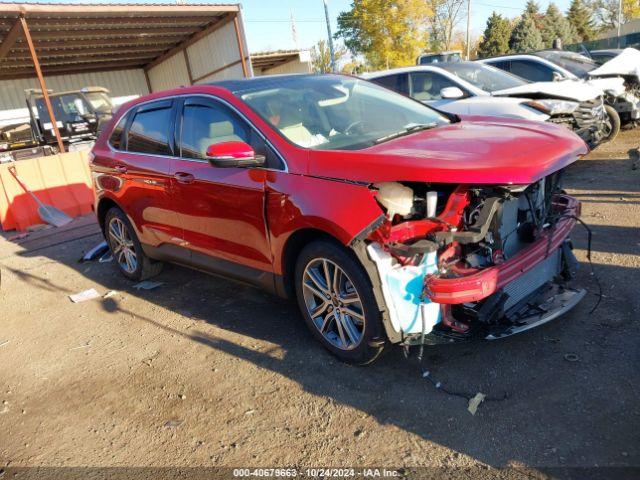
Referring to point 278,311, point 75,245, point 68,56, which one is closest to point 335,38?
point 68,56

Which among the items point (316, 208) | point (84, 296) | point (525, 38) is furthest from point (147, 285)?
point (525, 38)

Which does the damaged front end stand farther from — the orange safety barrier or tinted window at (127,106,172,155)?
the orange safety barrier

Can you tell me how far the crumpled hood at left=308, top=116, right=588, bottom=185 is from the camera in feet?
8.79

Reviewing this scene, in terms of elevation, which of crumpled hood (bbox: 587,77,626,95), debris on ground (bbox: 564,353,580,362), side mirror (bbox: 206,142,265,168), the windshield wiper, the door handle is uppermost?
side mirror (bbox: 206,142,265,168)

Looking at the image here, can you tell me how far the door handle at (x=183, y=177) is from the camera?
4.11 meters

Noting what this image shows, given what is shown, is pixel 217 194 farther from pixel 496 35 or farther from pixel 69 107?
pixel 496 35

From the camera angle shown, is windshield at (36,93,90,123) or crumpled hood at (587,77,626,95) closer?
crumpled hood at (587,77,626,95)

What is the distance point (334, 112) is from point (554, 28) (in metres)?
54.9

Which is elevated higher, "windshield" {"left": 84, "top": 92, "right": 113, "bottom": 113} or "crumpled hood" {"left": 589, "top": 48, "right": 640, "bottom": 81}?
"windshield" {"left": 84, "top": 92, "right": 113, "bottom": 113}

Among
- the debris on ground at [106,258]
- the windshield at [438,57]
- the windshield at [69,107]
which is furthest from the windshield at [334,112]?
the windshield at [438,57]

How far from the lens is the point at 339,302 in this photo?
3277mm

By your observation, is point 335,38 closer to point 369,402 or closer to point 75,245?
point 75,245

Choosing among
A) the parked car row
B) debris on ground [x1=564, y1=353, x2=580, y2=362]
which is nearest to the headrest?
debris on ground [x1=564, y1=353, x2=580, y2=362]

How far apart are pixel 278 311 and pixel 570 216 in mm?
2383
